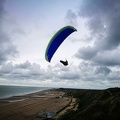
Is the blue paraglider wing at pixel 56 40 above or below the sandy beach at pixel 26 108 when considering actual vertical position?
above

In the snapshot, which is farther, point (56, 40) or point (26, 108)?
point (26, 108)

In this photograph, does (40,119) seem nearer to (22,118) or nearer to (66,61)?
(22,118)

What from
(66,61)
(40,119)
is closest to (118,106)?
(66,61)

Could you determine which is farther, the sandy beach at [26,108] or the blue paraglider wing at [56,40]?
the sandy beach at [26,108]

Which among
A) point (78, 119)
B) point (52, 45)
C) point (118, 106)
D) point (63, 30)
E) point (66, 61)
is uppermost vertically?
point (63, 30)

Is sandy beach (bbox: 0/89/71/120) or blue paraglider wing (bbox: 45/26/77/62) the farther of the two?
sandy beach (bbox: 0/89/71/120)

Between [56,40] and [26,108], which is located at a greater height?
[56,40]

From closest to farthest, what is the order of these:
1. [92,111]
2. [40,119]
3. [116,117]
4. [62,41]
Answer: [116,117], [92,111], [62,41], [40,119]

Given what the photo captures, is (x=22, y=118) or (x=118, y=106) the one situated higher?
(x=118, y=106)
